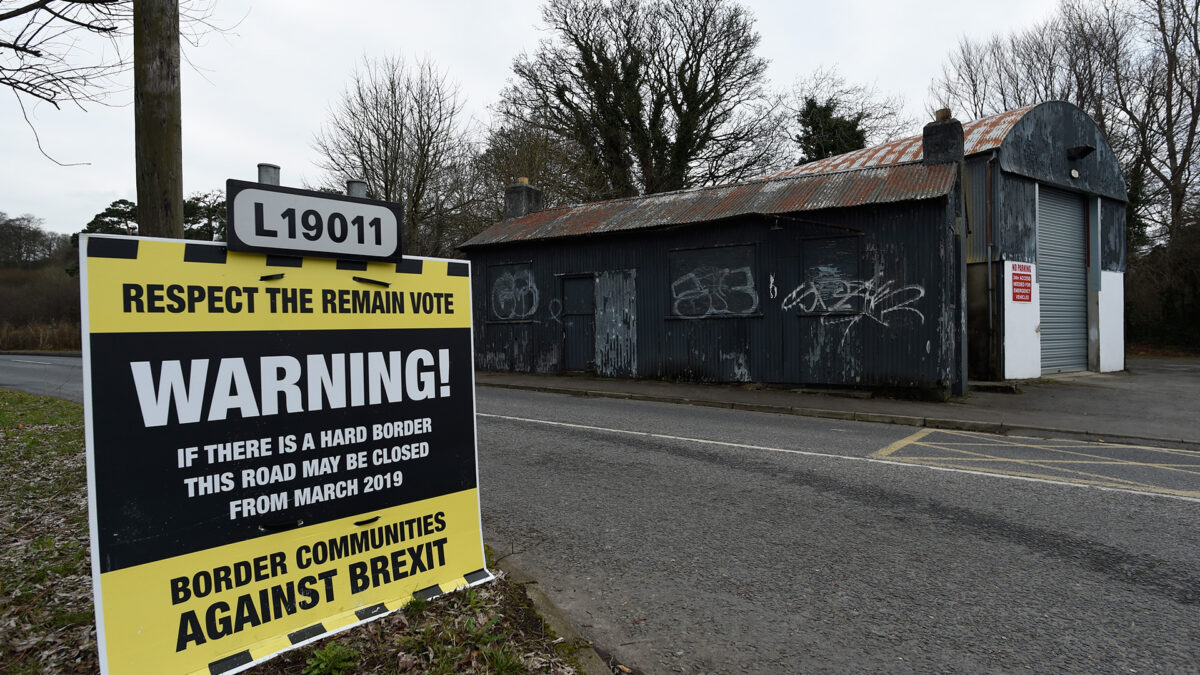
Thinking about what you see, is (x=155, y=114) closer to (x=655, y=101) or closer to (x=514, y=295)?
(x=514, y=295)

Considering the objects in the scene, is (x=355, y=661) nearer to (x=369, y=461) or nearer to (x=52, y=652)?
(x=369, y=461)

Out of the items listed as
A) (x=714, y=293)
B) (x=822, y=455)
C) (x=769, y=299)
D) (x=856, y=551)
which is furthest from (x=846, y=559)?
(x=714, y=293)

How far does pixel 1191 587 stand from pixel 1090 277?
1825 centimetres

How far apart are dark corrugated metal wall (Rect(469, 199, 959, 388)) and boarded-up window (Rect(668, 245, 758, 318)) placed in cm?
2

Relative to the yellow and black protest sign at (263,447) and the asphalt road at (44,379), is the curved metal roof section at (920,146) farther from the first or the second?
the asphalt road at (44,379)

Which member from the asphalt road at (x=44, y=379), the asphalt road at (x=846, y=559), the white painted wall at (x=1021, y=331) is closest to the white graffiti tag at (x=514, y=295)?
the asphalt road at (x=44, y=379)

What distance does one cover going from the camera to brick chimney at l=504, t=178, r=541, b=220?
2133 cm

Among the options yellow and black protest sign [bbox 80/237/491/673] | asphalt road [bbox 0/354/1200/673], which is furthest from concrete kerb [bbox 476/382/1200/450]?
yellow and black protest sign [bbox 80/237/491/673]

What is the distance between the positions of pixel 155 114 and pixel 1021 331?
16.9m

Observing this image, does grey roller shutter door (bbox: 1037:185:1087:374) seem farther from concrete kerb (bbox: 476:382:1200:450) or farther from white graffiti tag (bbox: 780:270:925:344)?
concrete kerb (bbox: 476:382:1200:450)

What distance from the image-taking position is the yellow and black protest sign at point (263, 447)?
233cm

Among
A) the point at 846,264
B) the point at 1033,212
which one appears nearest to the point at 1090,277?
the point at 1033,212

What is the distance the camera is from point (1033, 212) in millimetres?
16234

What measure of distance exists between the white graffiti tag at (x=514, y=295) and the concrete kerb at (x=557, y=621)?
1427 cm
